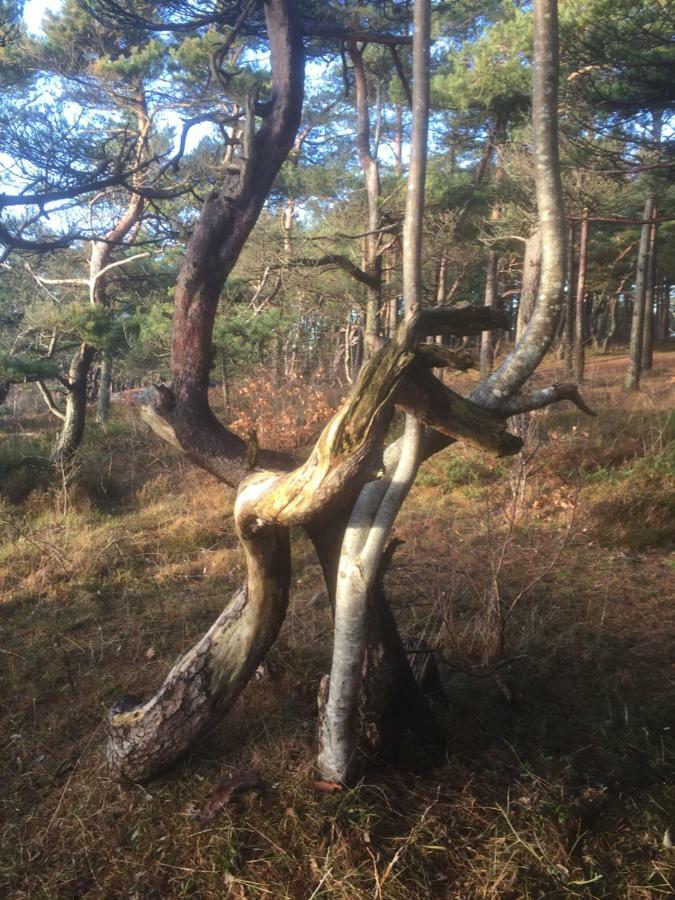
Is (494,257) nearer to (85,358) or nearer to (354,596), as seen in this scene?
(85,358)

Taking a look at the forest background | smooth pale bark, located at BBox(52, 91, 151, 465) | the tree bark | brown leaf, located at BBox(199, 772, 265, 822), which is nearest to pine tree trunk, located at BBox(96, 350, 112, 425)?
the forest background

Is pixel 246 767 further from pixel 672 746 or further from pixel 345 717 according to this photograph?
pixel 672 746

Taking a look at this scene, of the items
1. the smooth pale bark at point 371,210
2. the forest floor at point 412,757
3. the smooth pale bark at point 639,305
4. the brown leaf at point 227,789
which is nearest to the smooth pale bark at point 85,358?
the smooth pale bark at point 371,210

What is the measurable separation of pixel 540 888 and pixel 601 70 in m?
7.56

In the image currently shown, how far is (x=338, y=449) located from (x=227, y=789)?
5.14 feet

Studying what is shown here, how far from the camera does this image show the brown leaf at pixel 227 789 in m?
2.47

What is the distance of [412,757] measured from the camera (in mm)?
2709

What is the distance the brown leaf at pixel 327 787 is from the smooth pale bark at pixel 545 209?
1.65m

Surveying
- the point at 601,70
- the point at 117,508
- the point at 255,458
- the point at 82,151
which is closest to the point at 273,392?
the point at 117,508

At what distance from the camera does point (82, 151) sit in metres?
5.46

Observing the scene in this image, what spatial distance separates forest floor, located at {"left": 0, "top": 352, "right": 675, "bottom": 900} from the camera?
2240 millimetres

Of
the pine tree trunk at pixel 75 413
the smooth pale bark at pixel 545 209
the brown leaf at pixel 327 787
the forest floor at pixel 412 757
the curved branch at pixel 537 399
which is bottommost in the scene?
the forest floor at pixel 412 757

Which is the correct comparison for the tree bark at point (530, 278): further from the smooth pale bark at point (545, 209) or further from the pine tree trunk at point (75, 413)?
the pine tree trunk at point (75, 413)

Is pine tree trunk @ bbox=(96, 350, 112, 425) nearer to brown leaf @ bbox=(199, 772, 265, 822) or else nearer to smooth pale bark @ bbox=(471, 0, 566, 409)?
brown leaf @ bbox=(199, 772, 265, 822)
